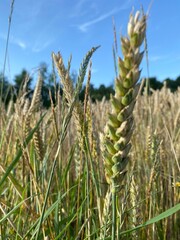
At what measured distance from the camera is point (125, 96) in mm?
373

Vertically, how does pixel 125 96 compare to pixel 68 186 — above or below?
above

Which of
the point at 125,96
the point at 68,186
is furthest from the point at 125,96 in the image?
the point at 68,186

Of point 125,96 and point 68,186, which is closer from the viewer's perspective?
point 125,96

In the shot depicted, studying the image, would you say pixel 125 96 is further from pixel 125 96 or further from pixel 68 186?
pixel 68 186

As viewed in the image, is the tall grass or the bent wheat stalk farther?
the tall grass

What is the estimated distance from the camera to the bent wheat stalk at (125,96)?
1.20ft

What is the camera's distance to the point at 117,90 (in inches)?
15.1

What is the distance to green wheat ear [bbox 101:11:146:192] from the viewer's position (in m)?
0.37

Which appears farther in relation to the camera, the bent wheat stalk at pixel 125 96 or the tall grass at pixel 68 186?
the tall grass at pixel 68 186

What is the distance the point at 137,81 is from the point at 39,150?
556mm

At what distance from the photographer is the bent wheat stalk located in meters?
0.37

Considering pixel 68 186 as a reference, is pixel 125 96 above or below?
above

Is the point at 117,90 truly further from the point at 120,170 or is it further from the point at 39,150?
the point at 39,150

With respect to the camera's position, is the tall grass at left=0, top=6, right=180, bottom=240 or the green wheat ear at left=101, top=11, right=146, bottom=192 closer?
the green wheat ear at left=101, top=11, right=146, bottom=192
